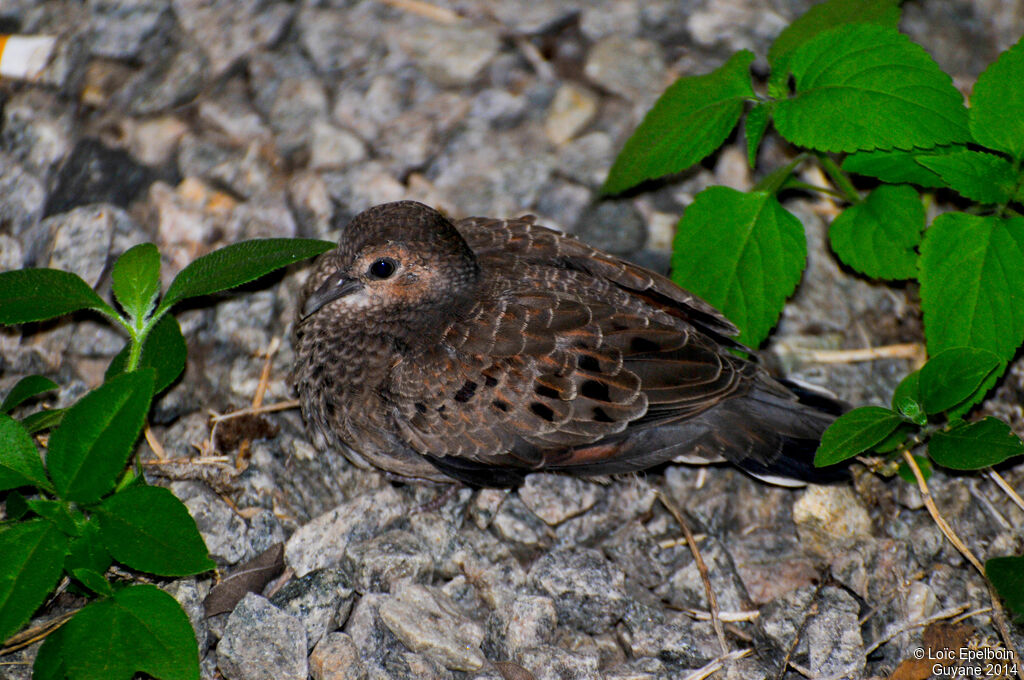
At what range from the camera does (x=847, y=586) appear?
439 cm

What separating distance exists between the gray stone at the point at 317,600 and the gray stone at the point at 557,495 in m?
1.00

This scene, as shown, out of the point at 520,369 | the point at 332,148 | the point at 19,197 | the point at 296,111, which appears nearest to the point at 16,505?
the point at 19,197

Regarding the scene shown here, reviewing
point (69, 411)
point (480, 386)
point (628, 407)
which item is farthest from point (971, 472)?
point (69, 411)

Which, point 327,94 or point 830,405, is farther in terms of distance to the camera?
point 327,94

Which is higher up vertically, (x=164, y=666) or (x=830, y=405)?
(x=830, y=405)

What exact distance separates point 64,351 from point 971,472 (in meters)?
4.84

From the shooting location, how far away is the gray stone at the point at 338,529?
14.2ft

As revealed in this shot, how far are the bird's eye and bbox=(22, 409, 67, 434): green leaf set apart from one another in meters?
1.59

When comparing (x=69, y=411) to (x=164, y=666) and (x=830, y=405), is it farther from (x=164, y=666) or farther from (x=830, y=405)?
(x=830, y=405)

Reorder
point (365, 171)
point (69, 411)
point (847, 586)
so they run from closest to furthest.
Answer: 1. point (69, 411)
2. point (847, 586)
3. point (365, 171)

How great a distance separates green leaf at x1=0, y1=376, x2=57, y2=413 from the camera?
4277 mm

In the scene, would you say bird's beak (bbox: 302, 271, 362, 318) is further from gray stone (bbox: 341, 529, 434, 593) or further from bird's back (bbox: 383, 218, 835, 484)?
gray stone (bbox: 341, 529, 434, 593)

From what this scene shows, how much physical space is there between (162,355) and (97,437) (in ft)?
2.41

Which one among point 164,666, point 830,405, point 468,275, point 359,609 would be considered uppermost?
point 468,275
